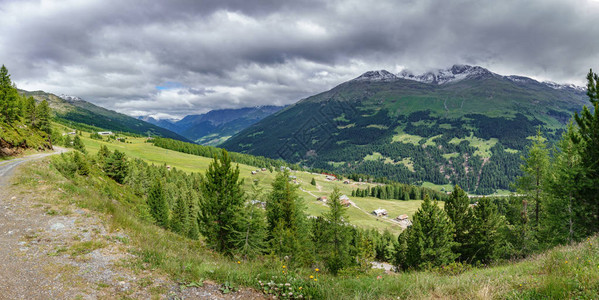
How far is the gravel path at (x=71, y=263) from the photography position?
7.63m

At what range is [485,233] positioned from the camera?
119 feet

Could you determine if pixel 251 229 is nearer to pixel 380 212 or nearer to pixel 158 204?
pixel 158 204

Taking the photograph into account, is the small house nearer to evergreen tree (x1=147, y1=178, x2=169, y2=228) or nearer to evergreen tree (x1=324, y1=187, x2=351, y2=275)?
evergreen tree (x1=324, y1=187, x2=351, y2=275)

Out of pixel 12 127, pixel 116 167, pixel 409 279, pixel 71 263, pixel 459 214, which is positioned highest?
pixel 12 127

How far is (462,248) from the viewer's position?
38.0 meters

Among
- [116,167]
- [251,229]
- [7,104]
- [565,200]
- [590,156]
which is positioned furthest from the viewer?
[116,167]

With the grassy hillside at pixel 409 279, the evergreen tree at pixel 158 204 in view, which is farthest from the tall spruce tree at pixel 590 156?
the evergreen tree at pixel 158 204

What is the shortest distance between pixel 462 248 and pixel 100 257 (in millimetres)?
44078

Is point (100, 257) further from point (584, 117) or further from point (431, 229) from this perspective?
point (431, 229)

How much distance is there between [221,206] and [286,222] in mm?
Result: 9203

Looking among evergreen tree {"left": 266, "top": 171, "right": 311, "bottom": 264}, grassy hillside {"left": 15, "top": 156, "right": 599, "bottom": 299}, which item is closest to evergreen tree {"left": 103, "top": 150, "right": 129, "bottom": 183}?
evergreen tree {"left": 266, "top": 171, "right": 311, "bottom": 264}

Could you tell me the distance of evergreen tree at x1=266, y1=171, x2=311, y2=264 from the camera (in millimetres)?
28453

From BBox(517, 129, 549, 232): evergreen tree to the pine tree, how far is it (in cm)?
897

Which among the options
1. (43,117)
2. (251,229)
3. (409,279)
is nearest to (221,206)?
(251,229)
